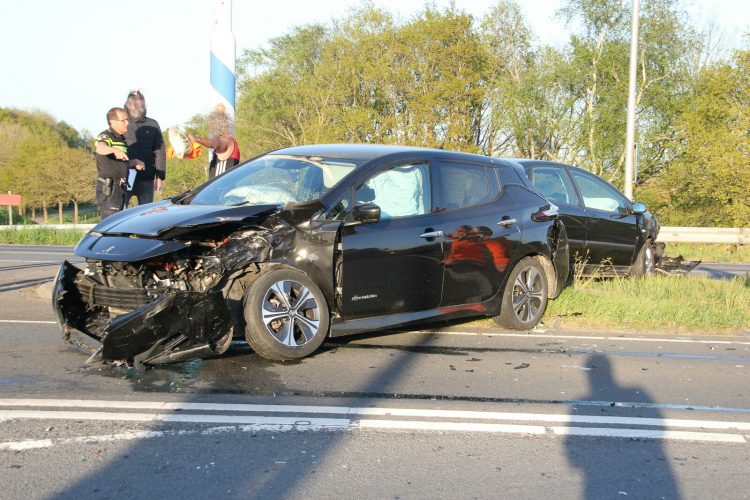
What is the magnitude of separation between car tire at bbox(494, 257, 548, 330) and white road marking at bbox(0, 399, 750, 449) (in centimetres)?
295

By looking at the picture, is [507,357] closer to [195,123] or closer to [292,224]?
[292,224]

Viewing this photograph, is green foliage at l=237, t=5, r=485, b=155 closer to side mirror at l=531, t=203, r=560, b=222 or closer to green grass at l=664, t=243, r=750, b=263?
green grass at l=664, t=243, r=750, b=263

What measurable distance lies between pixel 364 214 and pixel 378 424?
2173 mm

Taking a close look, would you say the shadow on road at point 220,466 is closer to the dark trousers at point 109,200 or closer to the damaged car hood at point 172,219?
the damaged car hood at point 172,219

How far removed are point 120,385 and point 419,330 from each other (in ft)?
11.2

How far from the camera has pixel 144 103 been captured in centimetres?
1016

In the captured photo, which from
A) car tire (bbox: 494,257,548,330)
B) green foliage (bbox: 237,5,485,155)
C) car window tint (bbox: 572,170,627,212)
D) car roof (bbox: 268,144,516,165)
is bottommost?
car tire (bbox: 494,257,548,330)

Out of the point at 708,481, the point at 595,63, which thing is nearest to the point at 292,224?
Result: the point at 708,481

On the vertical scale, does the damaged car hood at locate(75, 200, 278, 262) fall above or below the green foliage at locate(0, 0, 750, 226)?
below

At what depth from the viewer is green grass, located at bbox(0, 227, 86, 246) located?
1852cm

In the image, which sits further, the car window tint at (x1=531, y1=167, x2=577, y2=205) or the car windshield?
the car window tint at (x1=531, y1=167, x2=577, y2=205)

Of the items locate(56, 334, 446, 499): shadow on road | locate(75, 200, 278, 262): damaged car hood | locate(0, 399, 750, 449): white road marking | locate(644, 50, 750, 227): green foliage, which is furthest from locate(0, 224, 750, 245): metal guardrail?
locate(56, 334, 446, 499): shadow on road

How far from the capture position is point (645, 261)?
1157 centimetres

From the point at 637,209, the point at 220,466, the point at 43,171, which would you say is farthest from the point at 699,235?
the point at 43,171
